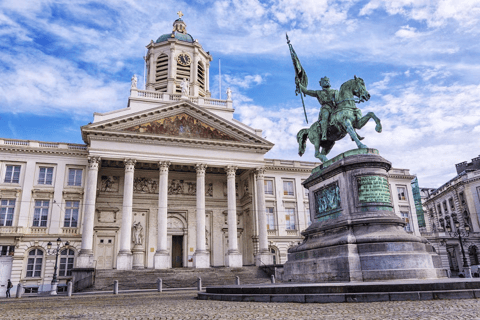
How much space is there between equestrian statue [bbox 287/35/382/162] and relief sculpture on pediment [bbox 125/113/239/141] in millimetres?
19766

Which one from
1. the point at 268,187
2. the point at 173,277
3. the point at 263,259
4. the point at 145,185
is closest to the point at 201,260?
the point at 173,277

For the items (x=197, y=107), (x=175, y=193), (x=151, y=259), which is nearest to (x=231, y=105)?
(x=197, y=107)

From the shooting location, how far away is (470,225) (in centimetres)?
5212

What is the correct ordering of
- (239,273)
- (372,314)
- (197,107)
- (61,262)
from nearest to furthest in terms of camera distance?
1. (372,314)
2. (239,273)
3. (61,262)
4. (197,107)

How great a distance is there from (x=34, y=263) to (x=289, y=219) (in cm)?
2371

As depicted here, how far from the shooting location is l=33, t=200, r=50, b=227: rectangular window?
31.5 m

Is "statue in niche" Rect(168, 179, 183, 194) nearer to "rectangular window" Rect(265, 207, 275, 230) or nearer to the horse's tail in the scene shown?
"rectangular window" Rect(265, 207, 275, 230)

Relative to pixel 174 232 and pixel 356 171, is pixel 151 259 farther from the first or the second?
pixel 356 171

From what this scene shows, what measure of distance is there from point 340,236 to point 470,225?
5129 centimetres

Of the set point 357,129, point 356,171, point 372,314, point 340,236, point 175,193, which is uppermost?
point 175,193

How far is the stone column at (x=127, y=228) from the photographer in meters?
28.2

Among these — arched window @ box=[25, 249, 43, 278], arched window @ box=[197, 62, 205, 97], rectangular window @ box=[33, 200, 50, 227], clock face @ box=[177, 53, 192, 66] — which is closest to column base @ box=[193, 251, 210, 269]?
arched window @ box=[25, 249, 43, 278]

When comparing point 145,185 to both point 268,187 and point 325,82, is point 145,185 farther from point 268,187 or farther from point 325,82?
point 325,82

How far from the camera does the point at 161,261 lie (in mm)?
28891
